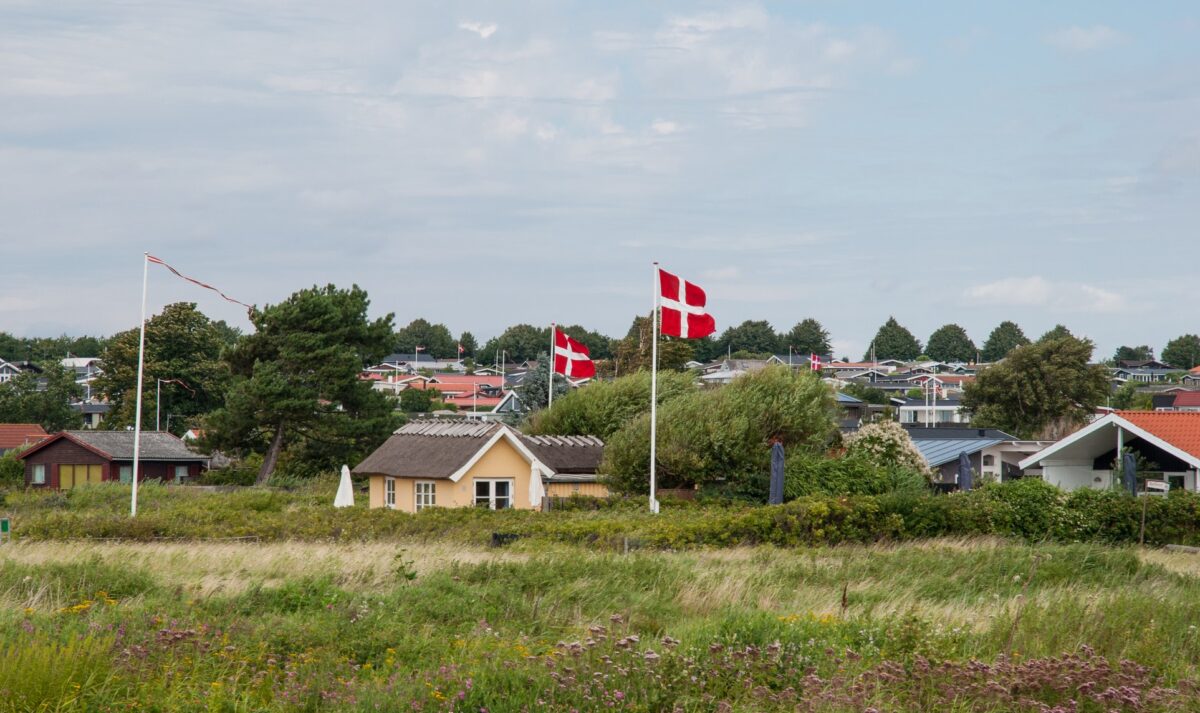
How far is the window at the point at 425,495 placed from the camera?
122 feet

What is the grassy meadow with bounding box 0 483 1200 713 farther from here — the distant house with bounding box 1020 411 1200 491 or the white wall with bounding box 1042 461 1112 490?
the white wall with bounding box 1042 461 1112 490

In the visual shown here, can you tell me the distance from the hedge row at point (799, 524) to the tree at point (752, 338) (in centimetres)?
15992

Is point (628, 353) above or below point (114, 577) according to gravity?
above

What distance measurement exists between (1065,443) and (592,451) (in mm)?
15496

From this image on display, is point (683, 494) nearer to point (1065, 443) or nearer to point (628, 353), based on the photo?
point (1065, 443)

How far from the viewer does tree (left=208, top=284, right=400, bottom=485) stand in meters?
56.2

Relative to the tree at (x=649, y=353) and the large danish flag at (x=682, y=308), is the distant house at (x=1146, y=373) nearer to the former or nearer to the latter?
the tree at (x=649, y=353)

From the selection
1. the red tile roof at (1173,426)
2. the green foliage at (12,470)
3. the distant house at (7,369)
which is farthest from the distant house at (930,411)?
the distant house at (7,369)

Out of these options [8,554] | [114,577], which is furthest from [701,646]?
[8,554]

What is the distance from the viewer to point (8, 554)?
19234 mm

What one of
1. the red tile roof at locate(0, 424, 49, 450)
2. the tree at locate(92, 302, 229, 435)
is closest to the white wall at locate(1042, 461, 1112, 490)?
the tree at locate(92, 302, 229, 435)

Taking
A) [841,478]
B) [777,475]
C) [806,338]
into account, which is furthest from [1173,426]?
[806,338]

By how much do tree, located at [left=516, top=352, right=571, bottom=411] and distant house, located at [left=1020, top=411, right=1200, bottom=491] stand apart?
40313 millimetres

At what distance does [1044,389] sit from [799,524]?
60260 mm
